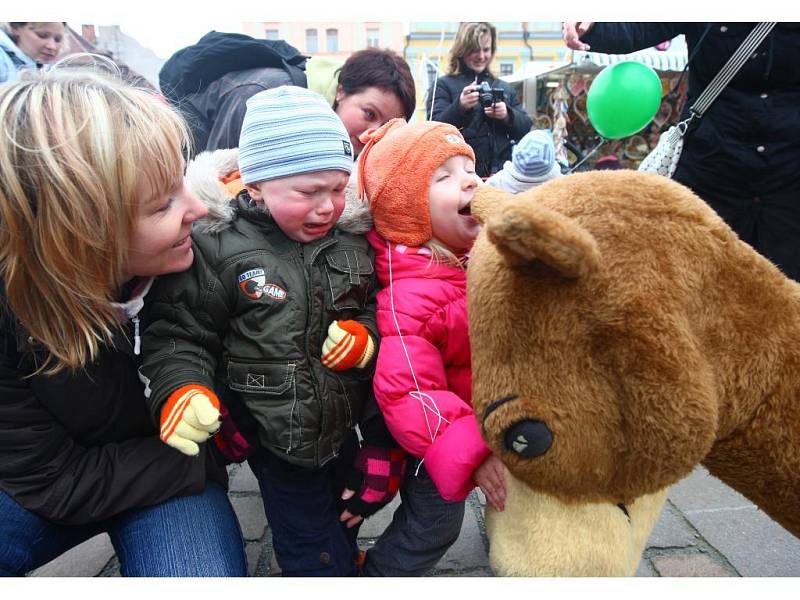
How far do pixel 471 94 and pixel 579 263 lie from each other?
193 cm

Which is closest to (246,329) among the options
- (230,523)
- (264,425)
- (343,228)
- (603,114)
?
(264,425)

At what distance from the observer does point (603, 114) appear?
2627 mm

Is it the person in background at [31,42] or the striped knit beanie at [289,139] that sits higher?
the person in background at [31,42]

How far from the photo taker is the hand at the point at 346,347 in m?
1.12

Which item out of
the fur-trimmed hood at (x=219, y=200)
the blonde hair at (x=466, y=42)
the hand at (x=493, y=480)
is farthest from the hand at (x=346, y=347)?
the blonde hair at (x=466, y=42)

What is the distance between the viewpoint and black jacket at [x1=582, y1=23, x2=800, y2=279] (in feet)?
5.10

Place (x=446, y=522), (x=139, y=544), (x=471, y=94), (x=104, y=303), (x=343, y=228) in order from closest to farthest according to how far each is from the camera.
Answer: (x=104, y=303) < (x=139, y=544) < (x=343, y=228) < (x=446, y=522) < (x=471, y=94)

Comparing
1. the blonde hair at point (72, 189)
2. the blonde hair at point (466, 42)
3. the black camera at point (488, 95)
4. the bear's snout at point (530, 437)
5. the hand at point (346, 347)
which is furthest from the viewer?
the blonde hair at point (466, 42)

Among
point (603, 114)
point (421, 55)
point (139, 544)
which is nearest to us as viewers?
point (139, 544)

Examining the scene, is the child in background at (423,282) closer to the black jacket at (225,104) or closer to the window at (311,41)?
the window at (311,41)

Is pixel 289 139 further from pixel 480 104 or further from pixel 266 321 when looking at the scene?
pixel 480 104

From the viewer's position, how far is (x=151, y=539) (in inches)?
44.3

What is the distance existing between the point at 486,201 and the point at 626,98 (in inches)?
79.7

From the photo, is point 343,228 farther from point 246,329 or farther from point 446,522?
point 446,522
